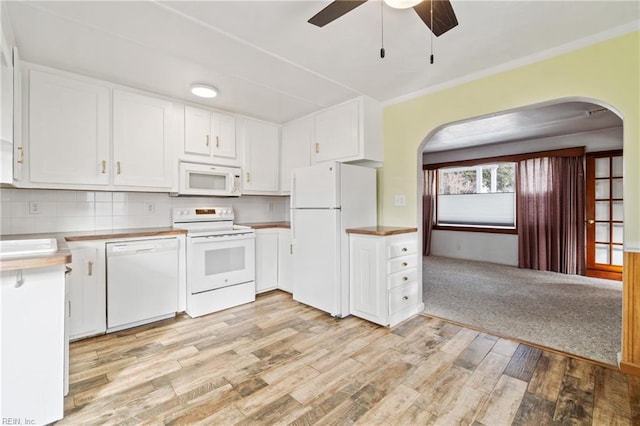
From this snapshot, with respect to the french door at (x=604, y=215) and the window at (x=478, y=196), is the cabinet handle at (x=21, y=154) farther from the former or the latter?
the french door at (x=604, y=215)

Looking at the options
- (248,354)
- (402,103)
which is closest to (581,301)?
(402,103)

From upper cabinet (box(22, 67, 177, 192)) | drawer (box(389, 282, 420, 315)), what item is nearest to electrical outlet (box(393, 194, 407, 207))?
drawer (box(389, 282, 420, 315))

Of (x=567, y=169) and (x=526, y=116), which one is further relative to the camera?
(x=567, y=169)

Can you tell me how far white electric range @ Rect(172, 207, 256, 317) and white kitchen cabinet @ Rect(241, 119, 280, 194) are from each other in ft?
1.99

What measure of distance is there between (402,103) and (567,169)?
3.65m

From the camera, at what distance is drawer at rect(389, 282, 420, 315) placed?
9.08 feet

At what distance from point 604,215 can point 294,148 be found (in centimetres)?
511

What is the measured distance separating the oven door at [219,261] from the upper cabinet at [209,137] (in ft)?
3.28

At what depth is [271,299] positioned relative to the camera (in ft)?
11.6

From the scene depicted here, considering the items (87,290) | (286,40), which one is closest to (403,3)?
(286,40)

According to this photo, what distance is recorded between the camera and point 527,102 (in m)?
2.38

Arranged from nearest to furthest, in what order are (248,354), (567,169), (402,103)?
(248,354), (402,103), (567,169)

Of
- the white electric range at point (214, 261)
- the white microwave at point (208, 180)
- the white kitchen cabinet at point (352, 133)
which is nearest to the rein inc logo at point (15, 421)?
the white electric range at point (214, 261)

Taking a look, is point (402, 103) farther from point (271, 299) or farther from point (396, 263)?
point (271, 299)
